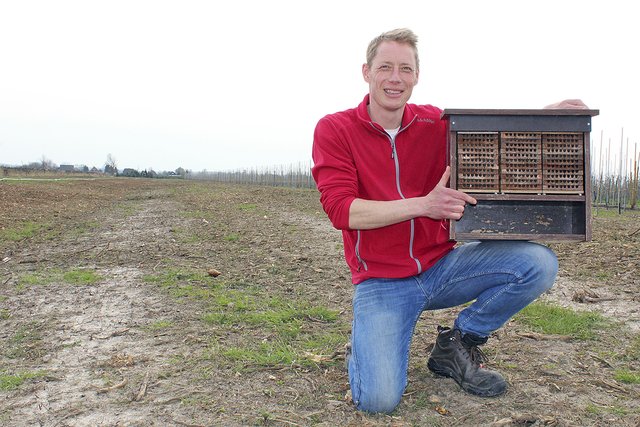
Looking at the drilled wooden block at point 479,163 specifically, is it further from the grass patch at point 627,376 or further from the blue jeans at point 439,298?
the grass patch at point 627,376

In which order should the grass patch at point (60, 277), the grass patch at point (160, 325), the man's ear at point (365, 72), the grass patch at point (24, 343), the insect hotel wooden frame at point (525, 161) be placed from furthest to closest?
1. the grass patch at point (60, 277)
2. the grass patch at point (160, 325)
3. the grass patch at point (24, 343)
4. the man's ear at point (365, 72)
5. the insect hotel wooden frame at point (525, 161)

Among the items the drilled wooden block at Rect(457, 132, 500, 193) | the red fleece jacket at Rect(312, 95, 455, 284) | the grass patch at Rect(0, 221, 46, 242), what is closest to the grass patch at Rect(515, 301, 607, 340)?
the red fleece jacket at Rect(312, 95, 455, 284)

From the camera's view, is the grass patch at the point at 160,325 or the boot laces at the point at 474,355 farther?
the grass patch at the point at 160,325

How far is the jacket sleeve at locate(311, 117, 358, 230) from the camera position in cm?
306

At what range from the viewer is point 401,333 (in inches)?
125

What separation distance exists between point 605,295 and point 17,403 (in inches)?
194

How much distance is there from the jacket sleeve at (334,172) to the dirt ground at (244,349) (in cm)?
104

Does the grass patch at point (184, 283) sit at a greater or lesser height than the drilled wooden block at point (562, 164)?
lesser

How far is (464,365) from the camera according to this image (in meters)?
3.12

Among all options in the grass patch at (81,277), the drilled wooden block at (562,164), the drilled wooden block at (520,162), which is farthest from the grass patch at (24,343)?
the drilled wooden block at (562,164)

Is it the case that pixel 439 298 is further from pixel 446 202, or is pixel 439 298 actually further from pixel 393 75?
pixel 393 75

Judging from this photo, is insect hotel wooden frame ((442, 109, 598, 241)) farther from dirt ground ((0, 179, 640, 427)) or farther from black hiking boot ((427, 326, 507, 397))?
dirt ground ((0, 179, 640, 427))

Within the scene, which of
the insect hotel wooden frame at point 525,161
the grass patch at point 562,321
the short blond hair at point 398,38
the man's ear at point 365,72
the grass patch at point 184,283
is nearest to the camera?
the insect hotel wooden frame at point 525,161

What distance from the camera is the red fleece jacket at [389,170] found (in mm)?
3262
